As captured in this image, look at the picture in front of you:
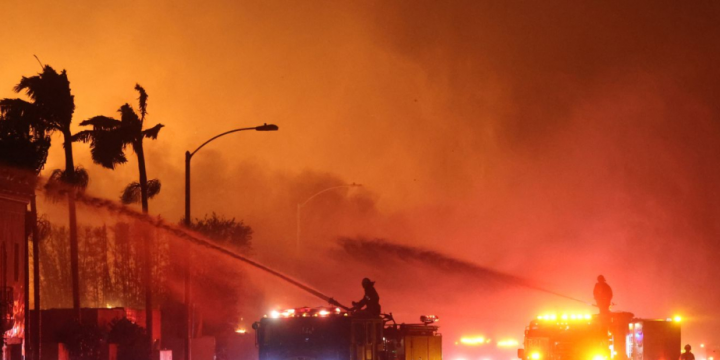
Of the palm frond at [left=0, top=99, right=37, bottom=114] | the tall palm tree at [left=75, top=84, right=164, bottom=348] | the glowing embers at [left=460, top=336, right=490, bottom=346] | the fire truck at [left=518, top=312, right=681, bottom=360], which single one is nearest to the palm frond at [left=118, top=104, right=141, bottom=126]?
the tall palm tree at [left=75, top=84, right=164, bottom=348]

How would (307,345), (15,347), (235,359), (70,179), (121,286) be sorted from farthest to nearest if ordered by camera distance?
(121,286) → (235,359) → (70,179) → (15,347) → (307,345)

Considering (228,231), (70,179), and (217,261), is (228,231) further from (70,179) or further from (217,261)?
(70,179)

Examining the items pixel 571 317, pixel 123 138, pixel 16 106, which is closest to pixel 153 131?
pixel 123 138

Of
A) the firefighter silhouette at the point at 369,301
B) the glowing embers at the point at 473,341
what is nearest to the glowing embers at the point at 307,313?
the firefighter silhouette at the point at 369,301

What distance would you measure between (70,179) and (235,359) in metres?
17.5

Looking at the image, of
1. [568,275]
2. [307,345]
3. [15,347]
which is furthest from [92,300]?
[307,345]

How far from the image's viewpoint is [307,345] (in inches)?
899

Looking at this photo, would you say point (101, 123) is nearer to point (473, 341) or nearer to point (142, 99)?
point (142, 99)

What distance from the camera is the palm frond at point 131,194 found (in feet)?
128

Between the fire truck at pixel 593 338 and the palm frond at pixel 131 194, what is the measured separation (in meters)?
18.9

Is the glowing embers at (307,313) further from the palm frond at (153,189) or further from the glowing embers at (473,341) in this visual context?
the palm frond at (153,189)

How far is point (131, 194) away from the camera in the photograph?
128 ft

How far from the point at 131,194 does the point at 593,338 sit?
819 inches

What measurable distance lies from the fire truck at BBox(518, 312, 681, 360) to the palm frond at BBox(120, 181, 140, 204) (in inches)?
745
